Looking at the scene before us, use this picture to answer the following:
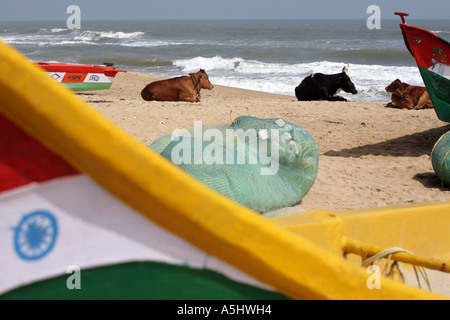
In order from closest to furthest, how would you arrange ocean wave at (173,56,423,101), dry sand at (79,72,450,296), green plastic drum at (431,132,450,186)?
dry sand at (79,72,450,296) < green plastic drum at (431,132,450,186) < ocean wave at (173,56,423,101)

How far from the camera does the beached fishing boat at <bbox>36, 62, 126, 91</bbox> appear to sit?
9648mm

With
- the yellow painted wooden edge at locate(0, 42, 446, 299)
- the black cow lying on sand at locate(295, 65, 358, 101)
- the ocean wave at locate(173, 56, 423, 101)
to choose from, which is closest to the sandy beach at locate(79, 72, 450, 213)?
the black cow lying on sand at locate(295, 65, 358, 101)

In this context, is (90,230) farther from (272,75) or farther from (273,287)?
(272,75)

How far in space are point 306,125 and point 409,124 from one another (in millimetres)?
1786

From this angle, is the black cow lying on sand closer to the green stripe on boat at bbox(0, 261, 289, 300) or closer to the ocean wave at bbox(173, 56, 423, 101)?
the ocean wave at bbox(173, 56, 423, 101)

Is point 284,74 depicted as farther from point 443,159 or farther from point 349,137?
point 443,159

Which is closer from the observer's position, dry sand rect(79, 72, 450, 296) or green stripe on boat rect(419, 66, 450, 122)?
dry sand rect(79, 72, 450, 296)

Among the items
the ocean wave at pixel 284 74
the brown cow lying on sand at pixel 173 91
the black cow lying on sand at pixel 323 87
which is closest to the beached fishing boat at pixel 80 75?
the brown cow lying on sand at pixel 173 91

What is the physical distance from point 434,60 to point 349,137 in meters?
1.59

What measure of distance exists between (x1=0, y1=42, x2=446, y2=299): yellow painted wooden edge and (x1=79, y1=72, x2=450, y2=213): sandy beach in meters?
2.38

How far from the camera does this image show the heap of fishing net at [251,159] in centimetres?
343

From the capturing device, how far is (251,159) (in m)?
3.76

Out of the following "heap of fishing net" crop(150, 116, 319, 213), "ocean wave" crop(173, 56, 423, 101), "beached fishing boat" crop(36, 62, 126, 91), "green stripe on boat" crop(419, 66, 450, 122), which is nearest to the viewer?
"heap of fishing net" crop(150, 116, 319, 213)

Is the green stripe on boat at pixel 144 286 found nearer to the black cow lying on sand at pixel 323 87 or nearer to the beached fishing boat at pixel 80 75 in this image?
the beached fishing boat at pixel 80 75
